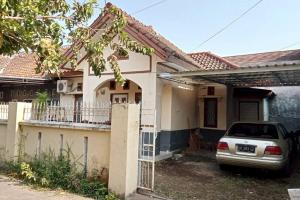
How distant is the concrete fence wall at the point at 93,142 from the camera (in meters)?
6.53

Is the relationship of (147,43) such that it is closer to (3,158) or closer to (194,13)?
(194,13)

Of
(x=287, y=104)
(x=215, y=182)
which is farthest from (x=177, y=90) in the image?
(x=287, y=104)

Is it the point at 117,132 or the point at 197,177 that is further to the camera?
the point at 197,177

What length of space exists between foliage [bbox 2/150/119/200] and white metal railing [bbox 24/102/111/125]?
94cm

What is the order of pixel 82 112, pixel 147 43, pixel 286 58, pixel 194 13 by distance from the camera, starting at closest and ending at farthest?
pixel 82 112 < pixel 147 43 < pixel 194 13 < pixel 286 58

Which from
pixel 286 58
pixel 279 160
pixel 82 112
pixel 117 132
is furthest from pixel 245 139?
pixel 286 58

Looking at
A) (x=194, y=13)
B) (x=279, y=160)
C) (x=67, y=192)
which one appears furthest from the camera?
(x=194, y=13)

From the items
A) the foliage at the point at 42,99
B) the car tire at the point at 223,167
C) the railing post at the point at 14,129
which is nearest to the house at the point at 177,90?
the foliage at the point at 42,99

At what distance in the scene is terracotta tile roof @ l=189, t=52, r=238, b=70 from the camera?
15.0m

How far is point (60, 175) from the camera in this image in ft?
24.0

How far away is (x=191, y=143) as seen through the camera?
45.0 ft

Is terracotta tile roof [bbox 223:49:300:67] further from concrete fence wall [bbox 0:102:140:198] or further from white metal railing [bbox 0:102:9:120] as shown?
white metal railing [bbox 0:102:9:120]

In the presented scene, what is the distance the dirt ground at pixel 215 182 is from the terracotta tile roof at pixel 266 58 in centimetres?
1106

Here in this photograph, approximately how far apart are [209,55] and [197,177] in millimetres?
9723
